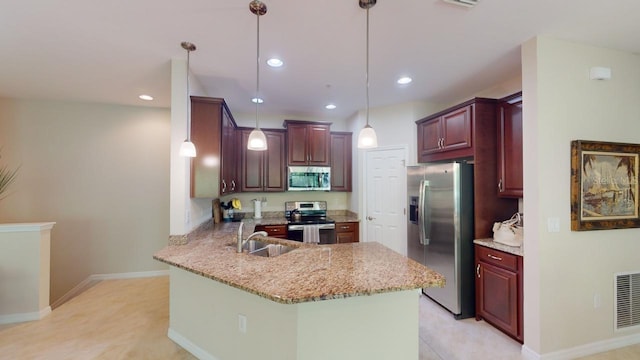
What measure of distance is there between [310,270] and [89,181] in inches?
167

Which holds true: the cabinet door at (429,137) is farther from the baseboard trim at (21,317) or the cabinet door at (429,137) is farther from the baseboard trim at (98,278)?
the baseboard trim at (21,317)

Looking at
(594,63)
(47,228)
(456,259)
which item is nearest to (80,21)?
(47,228)

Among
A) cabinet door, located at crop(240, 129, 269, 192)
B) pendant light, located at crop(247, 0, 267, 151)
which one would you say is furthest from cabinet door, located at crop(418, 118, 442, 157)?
cabinet door, located at crop(240, 129, 269, 192)

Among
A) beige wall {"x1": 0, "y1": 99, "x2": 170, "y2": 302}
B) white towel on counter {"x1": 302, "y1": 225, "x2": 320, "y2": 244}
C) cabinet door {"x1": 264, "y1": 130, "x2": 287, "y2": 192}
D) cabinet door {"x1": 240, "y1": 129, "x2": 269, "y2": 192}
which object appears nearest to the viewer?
beige wall {"x1": 0, "y1": 99, "x2": 170, "y2": 302}

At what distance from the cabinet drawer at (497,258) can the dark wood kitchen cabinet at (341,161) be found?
7.80 feet

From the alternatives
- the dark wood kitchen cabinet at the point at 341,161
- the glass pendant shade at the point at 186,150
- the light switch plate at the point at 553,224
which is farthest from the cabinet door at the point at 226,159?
the light switch plate at the point at 553,224

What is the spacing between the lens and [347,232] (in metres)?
4.38

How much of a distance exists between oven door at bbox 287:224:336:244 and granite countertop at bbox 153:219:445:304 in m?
1.70

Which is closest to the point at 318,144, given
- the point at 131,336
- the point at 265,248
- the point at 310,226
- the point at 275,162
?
the point at 275,162

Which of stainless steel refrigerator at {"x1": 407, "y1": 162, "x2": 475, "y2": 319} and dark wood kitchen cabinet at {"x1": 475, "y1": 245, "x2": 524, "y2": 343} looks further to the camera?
stainless steel refrigerator at {"x1": 407, "y1": 162, "x2": 475, "y2": 319}

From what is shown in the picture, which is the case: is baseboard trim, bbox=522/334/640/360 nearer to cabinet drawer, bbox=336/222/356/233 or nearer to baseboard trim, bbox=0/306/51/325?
cabinet drawer, bbox=336/222/356/233

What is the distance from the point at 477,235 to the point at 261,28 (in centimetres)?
305

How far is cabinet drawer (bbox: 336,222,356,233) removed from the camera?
14.2 ft

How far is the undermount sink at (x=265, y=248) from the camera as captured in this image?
246 cm
